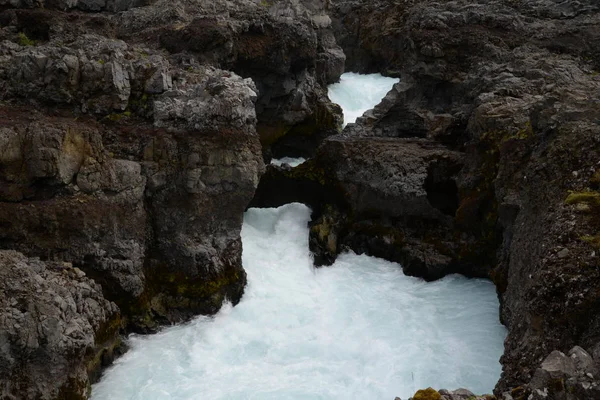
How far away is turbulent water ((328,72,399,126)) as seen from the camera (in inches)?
1444

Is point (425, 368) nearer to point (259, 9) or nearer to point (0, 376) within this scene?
point (0, 376)

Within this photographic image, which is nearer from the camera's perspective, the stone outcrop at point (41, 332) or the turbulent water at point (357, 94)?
the stone outcrop at point (41, 332)

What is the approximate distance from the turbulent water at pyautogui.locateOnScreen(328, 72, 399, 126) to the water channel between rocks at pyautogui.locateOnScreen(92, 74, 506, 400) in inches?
641

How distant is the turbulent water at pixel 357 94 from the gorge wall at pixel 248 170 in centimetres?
645

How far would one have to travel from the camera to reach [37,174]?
47.7 ft

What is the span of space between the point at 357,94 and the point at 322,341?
975 inches

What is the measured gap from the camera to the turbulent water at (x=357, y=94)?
36.7 metres

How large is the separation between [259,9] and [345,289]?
54.2 ft

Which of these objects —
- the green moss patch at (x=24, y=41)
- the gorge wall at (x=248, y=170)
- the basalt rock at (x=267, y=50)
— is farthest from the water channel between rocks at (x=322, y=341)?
the green moss patch at (x=24, y=41)

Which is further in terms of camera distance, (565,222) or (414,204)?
(414,204)

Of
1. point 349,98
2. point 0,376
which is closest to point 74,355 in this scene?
point 0,376

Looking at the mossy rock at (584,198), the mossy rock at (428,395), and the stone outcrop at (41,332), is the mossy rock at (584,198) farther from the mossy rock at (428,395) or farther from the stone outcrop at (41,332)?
the stone outcrop at (41,332)

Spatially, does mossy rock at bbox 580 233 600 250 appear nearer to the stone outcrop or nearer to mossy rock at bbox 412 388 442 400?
mossy rock at bbox 412 388 442 400

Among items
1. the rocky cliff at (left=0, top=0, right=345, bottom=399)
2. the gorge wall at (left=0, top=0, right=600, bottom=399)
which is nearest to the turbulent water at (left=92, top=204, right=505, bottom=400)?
the gorge wall at (left=0, top=0, right=600, bottom=399)
